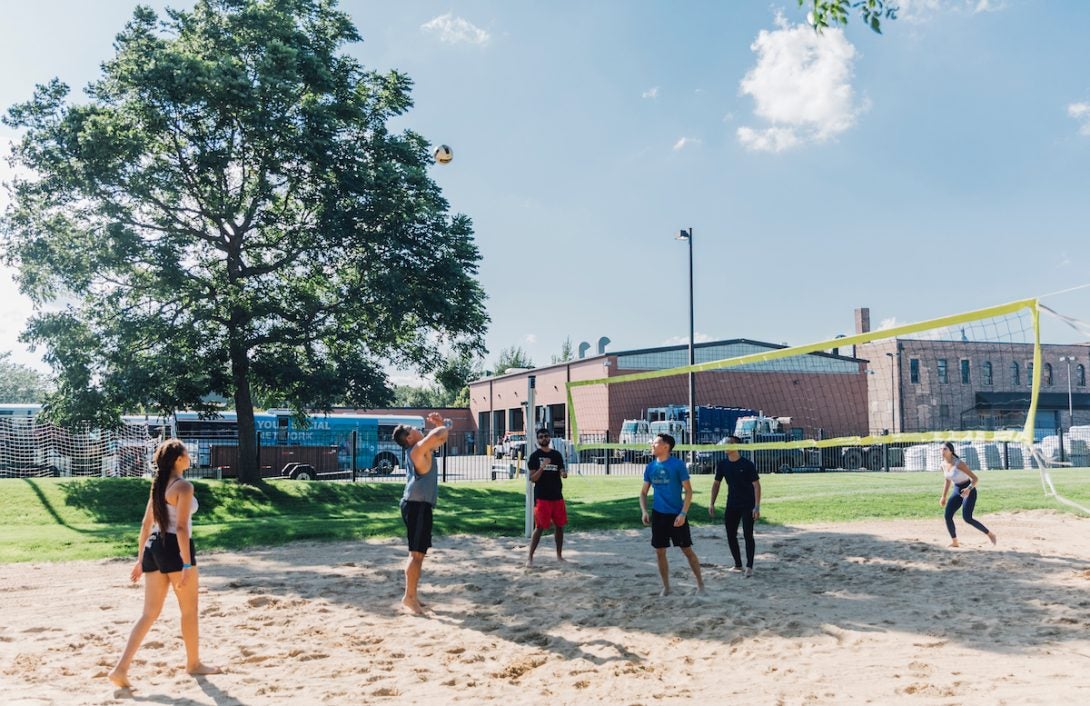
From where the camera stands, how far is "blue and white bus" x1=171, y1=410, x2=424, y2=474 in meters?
27.2

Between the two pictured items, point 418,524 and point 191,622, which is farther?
point 418,524

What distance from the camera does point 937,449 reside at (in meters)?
30.3

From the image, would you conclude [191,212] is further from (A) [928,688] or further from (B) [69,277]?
(A) [928,688]

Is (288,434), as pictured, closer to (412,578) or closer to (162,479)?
(412,578)

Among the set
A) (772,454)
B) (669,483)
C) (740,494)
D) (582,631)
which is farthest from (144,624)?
(772,454)

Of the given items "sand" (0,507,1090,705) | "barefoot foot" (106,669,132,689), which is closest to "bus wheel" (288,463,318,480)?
"sand" (0,507,1090,705)

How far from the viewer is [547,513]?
10594 millimetres

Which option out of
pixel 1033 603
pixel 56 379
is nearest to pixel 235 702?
pixel 1033 603

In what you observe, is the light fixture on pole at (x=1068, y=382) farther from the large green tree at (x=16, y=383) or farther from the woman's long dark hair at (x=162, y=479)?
the large green tree at (x=16, y=383)

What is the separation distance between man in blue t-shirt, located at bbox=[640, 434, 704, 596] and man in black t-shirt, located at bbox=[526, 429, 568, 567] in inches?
82.8

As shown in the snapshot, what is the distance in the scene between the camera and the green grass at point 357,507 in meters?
13.8

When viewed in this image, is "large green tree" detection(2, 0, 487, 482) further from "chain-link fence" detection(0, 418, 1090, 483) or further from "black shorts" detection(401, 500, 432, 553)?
"black shorts" detection(401, 500, 432, 553)

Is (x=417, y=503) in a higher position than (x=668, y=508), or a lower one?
higher

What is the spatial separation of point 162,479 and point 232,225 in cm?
1636
